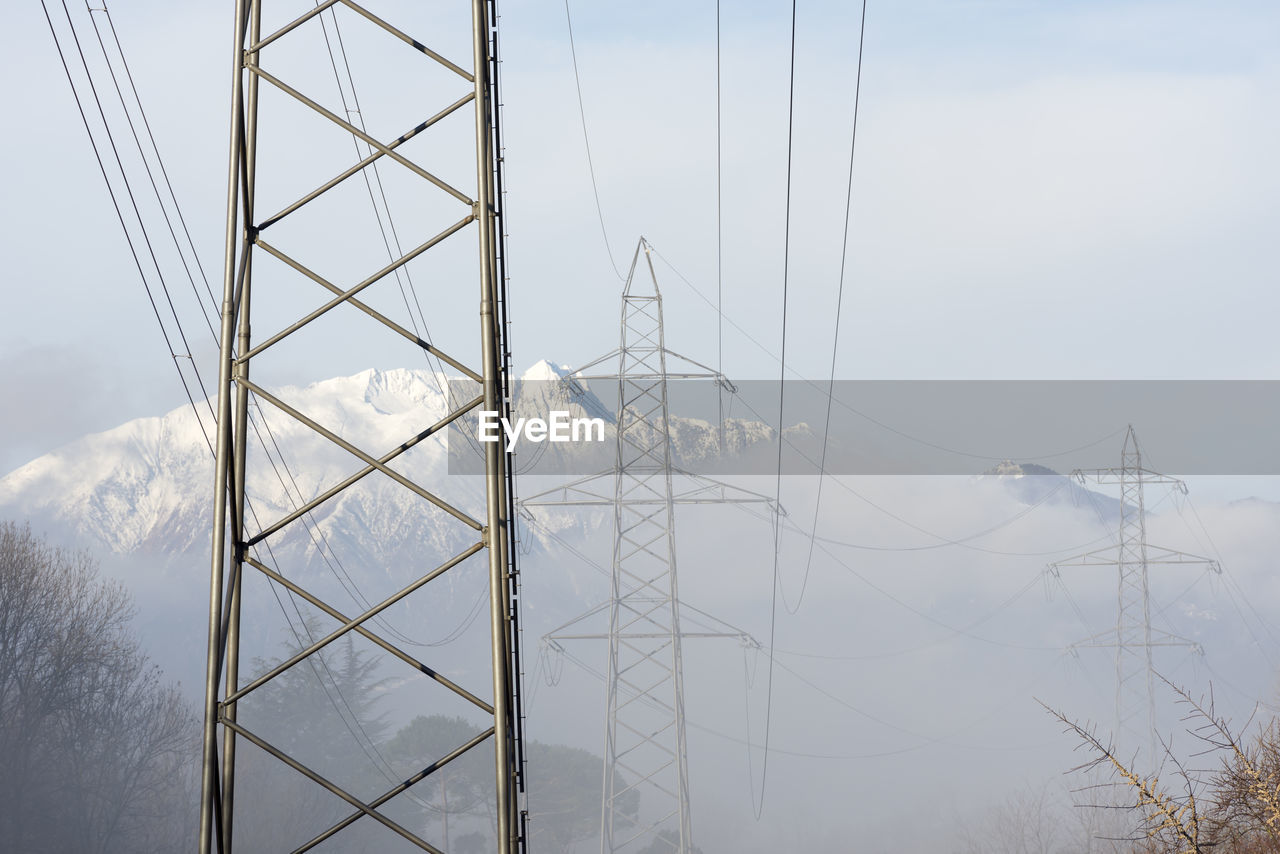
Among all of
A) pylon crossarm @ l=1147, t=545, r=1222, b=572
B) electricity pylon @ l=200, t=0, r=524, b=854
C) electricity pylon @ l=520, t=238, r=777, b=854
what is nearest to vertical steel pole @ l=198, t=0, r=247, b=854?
electricity pylon @ l=200, t=0, r=524, b=854

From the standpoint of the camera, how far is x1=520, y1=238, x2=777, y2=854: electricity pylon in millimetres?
22266

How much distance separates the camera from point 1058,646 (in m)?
108

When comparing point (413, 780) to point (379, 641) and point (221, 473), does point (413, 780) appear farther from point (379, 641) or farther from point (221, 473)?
point (221, 473)

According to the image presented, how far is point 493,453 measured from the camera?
20.1 ft

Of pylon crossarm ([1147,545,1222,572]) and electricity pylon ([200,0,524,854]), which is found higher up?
electricity pylon ([200,0,524,854])

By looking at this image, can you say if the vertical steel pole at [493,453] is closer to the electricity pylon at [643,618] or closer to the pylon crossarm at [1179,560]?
the electricity pylon at [643,618]

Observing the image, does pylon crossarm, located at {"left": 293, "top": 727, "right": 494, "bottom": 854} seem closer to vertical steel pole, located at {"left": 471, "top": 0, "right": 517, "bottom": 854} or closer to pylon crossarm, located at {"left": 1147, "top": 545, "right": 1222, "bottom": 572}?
vertical steel pole, located at {"left": 471, "top": 0, "right": 517, "bottom": 854}

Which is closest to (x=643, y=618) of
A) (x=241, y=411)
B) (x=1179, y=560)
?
(x=241, y=411)

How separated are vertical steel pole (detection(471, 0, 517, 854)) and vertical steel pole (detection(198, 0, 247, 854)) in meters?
1.31

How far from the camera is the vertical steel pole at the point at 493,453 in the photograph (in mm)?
5910

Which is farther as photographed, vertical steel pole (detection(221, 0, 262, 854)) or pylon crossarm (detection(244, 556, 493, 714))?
vertical steel pole (detection(221, 0, 262, 854))

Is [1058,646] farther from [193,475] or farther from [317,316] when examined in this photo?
[317,316]

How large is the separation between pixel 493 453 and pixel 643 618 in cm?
2136

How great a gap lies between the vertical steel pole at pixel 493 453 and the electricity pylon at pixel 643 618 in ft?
40.8
